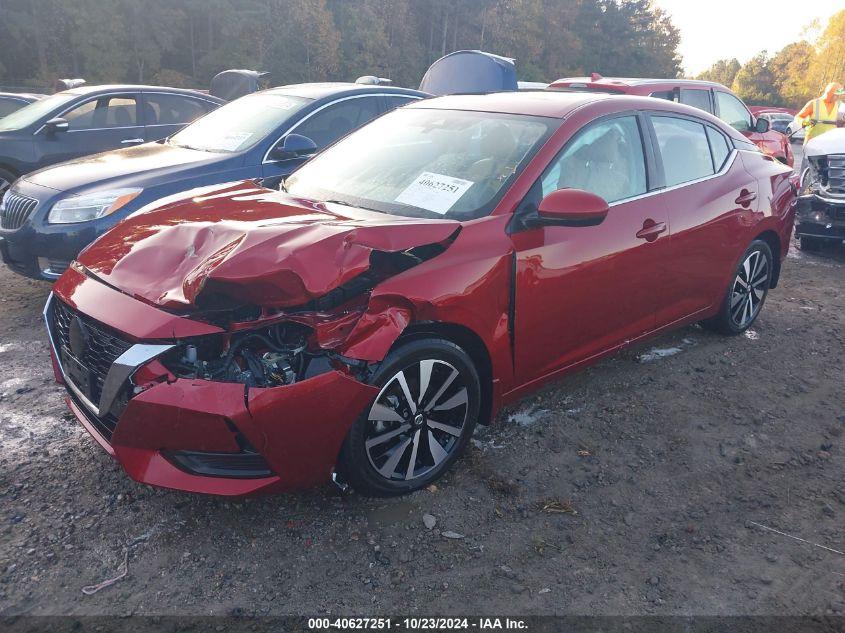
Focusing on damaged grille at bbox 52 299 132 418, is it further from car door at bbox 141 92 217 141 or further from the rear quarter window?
car door at bbox 141 92 217 141

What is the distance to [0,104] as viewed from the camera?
10.2m

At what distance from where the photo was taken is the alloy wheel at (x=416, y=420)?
108 inches

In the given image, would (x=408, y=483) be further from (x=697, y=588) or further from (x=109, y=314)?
(x=109, y=314)

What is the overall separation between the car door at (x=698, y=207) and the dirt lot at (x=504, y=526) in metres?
0.73

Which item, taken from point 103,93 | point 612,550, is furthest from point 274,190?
point 103,93

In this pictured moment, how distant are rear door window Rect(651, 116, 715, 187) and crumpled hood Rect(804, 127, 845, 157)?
3.91 metres

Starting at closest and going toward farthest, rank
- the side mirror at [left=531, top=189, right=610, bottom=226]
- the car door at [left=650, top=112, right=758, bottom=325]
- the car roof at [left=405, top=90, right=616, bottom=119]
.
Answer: the side mirror at [left=531, top=189, right=610, bottom=226] → the car roof at [left=405, top=90, right=616, bottom=119] → the car door at [left=650, top=112, right=758, bottom=325]

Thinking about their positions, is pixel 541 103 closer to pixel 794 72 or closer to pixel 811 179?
pixel 811 179

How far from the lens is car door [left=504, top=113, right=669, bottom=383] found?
3.17 m

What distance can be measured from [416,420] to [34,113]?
6858 mm

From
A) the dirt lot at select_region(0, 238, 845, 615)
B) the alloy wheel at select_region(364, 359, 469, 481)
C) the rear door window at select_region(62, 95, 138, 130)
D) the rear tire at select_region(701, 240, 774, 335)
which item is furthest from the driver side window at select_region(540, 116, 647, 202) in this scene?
the rear door window at select_region(62, 95, 138, 130)

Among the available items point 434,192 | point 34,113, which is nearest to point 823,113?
point 434,192

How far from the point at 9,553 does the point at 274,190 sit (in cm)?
217

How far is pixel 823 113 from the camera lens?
A: 9.84m
